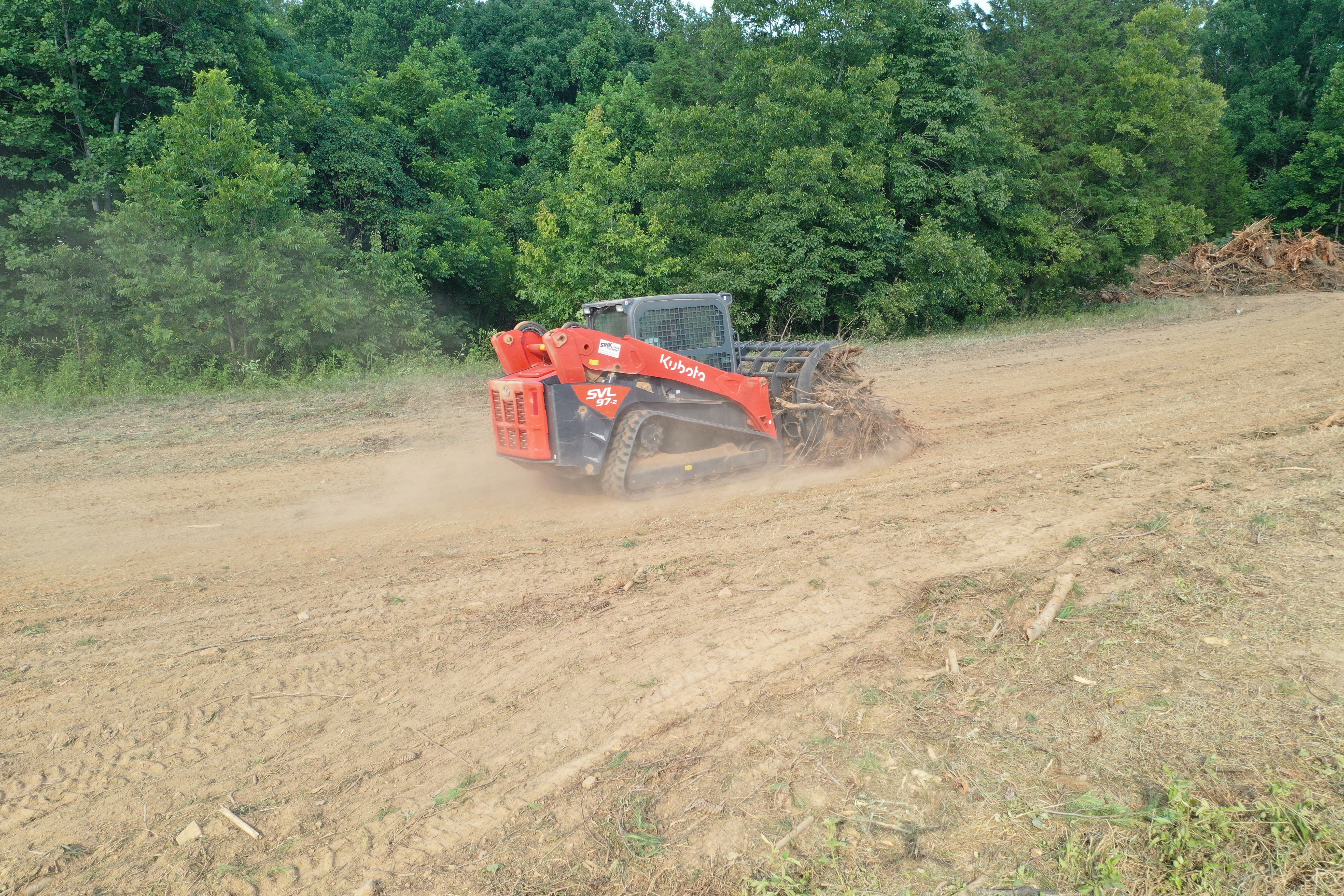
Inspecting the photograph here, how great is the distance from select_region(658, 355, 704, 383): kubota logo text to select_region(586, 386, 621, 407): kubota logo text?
56cm

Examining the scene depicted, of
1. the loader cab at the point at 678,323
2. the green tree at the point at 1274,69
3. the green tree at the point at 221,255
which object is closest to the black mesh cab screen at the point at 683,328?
Result: the loader cab at the point at 678,323

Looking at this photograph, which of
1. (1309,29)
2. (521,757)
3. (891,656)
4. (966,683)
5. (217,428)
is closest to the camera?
(521,757)

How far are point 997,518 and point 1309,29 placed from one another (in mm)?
47839

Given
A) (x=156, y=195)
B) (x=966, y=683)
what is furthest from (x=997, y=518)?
(x=156, y=195)

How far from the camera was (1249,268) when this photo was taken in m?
32.5

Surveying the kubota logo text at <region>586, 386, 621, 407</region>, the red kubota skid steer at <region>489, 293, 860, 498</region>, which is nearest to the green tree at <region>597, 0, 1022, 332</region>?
the red kubota skid steer at <region>489, 293, 860, 498</region>

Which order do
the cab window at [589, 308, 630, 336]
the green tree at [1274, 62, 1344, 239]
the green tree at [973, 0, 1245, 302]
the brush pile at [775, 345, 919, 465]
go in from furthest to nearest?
the green tree at [1274, 62, 1344, 239] < the green tree at [973, 0, 1245, 302] < the brush pile at [775, 345, 919, 465] < the cab window at [589, 308, 630, 336]

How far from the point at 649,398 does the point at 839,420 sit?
227 centimetres

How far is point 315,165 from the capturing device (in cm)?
2250

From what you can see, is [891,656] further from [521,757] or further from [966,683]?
[521,757]

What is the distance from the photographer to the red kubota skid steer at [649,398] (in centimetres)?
819

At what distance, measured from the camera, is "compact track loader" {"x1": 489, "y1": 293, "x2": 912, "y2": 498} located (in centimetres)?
820

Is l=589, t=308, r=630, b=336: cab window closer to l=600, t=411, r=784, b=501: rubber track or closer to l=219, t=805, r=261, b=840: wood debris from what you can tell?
l=600, t=411, r=784, b=501: rubber track

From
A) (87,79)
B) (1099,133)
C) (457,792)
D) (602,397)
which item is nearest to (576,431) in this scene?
(602,397)
